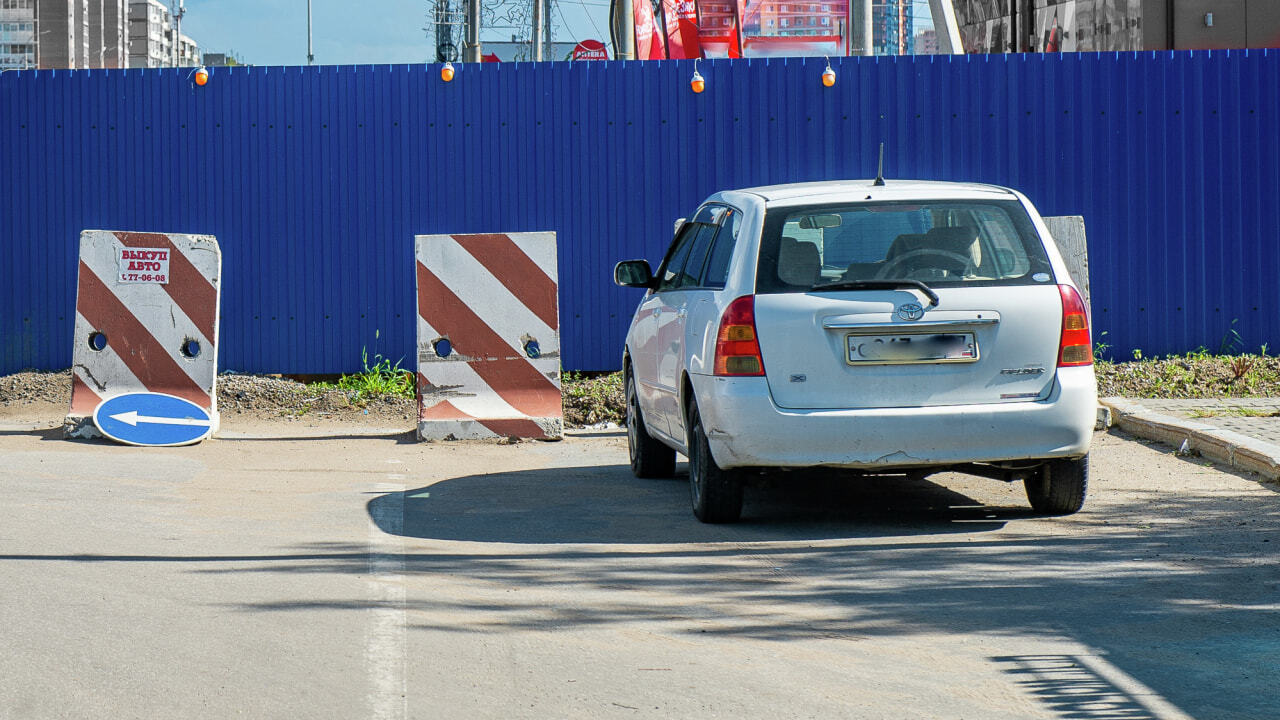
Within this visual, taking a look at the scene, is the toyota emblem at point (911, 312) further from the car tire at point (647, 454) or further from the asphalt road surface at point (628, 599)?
the car tire at point (647, 454)

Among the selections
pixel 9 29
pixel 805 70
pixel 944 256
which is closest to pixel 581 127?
pixel 805 70

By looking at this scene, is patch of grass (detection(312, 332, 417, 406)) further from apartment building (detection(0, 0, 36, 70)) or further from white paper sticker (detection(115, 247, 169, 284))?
apartment building (detection(0, 0, 36, 70))

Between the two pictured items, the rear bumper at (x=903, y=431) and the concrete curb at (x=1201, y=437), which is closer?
the rear bumper at (x=903, y=431)

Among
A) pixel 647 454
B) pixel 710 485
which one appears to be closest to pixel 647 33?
pixel 647 454

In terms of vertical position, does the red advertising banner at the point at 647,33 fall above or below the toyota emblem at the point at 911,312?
above

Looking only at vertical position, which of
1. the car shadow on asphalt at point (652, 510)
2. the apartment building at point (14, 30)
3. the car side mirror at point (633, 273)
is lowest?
the car shadow on asphalt at point (652, 510)

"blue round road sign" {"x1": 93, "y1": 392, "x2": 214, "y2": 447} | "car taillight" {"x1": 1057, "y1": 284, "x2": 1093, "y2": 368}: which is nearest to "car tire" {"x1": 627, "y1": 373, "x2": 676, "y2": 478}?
"car taillight" {"x1": 1057, "y1": 284, "x2": 1093, "y2": 368}

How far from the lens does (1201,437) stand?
913cm

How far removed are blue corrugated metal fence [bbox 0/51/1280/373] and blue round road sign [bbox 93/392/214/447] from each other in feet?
6.48

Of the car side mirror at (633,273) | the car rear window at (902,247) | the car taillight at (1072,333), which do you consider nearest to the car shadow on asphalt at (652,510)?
the car taillight at (1072,333)

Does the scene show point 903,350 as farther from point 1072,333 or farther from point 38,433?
point 38,433

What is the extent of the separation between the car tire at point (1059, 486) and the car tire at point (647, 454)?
90.1 inches

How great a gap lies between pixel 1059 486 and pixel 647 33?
20305 mm

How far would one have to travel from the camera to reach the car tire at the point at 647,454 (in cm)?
885
